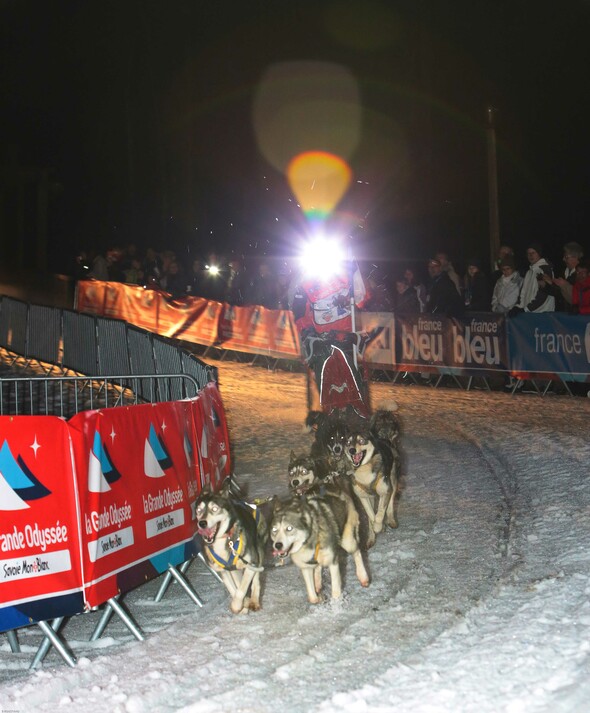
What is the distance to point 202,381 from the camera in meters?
9.06

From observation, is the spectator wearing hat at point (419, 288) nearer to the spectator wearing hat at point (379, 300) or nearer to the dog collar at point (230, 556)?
the spectator wearing hat at point (379, 300)

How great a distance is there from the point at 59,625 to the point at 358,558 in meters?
1.89

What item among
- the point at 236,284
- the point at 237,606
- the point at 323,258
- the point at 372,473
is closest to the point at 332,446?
the point at 372,473

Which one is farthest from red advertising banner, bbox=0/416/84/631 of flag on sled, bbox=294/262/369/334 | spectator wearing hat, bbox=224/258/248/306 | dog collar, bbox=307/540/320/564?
spectator wearing hat, bbox=224/258/248/306

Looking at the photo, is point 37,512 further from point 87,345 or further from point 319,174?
point 319,174

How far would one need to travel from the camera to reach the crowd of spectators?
44.5 ft

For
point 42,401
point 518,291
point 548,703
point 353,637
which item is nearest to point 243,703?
point 353,637

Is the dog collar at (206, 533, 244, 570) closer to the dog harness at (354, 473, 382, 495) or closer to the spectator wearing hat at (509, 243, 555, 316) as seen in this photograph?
the dog harness at (354, 473, 382, 495)

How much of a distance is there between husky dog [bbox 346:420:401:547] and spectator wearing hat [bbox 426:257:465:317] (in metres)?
7.95

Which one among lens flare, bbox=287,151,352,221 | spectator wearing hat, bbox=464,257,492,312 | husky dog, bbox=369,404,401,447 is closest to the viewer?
husky dog, bbox=369,404,401,447

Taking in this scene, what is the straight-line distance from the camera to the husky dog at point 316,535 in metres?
4.98

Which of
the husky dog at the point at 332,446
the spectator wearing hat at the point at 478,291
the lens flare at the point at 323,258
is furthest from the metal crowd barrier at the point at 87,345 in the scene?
the spectator wearing hat at the point at 478,291

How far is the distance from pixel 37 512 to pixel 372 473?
278 cm

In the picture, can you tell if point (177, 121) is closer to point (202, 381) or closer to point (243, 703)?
point (202, 381)
